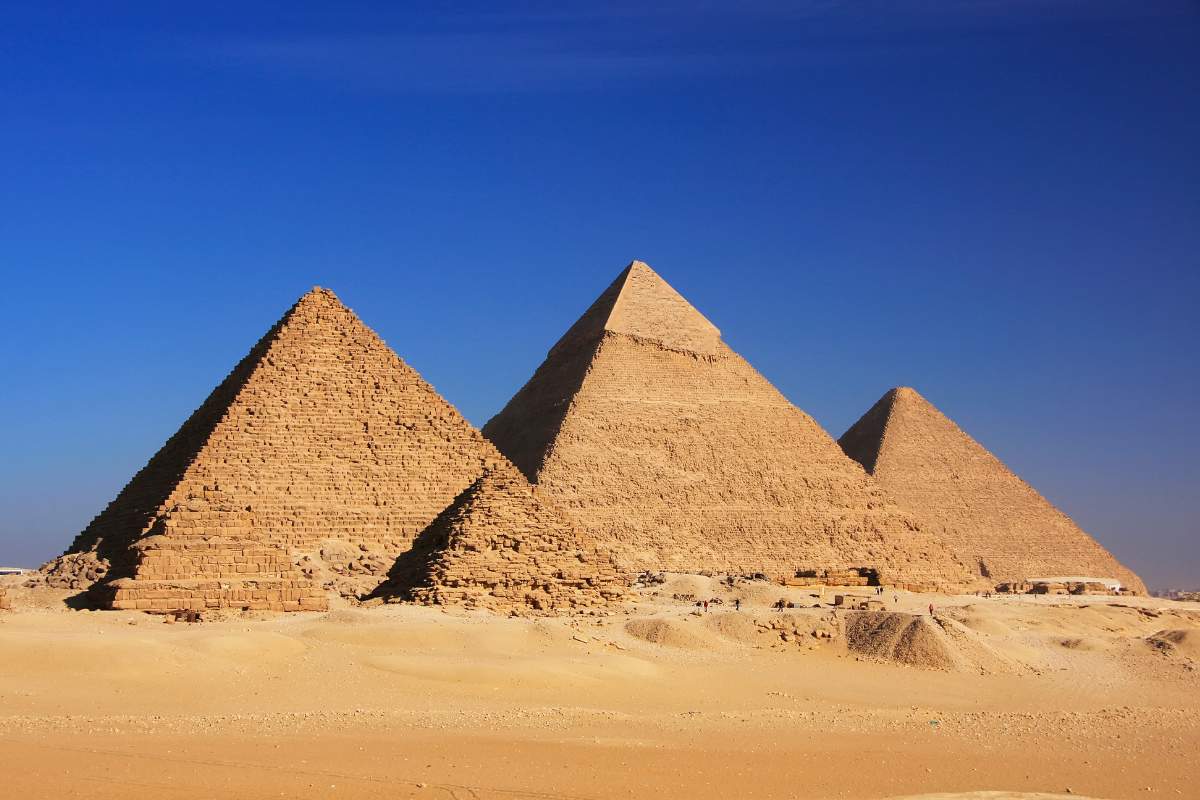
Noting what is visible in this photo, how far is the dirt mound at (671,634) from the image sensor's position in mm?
18109

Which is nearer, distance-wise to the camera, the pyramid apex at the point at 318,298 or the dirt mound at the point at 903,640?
the dirt mound at the point at 903,640

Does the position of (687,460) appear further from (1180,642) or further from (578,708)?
(578,708)

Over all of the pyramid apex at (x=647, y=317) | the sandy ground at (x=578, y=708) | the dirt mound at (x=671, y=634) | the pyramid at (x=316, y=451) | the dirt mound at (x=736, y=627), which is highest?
the pyramid apex at (x=647, y=317)

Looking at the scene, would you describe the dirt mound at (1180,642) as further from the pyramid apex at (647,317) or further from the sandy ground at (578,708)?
the pyramid apex at (647,317)

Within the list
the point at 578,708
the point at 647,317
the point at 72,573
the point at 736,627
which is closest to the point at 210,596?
the point at 72,573

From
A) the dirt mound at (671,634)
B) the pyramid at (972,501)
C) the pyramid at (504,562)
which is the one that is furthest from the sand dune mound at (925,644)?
the pyramid at (972,501)

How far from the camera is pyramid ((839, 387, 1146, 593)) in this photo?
51.1 meters

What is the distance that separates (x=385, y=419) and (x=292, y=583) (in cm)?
1108

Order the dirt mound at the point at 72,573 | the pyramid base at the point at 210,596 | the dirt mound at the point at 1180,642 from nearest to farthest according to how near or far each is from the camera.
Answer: the pyramid base at the point at 210,596 < the dirt mound at the point at 1180,642 < the dirt mound at the point at 72,573

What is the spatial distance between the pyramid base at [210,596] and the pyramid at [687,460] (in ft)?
62.5

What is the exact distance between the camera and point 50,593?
2055cm

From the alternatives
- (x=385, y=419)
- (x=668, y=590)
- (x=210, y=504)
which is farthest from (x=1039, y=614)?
(x=210, y=504)

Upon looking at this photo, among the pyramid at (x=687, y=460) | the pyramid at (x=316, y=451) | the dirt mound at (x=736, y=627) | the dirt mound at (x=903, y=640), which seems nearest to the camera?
the dirt mound at (x=903, y=640)

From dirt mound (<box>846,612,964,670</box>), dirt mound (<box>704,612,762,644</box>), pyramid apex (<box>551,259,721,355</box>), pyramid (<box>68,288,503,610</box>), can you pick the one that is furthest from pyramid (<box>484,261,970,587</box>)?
dirt mound (<box>846,612,964,670</box>)
